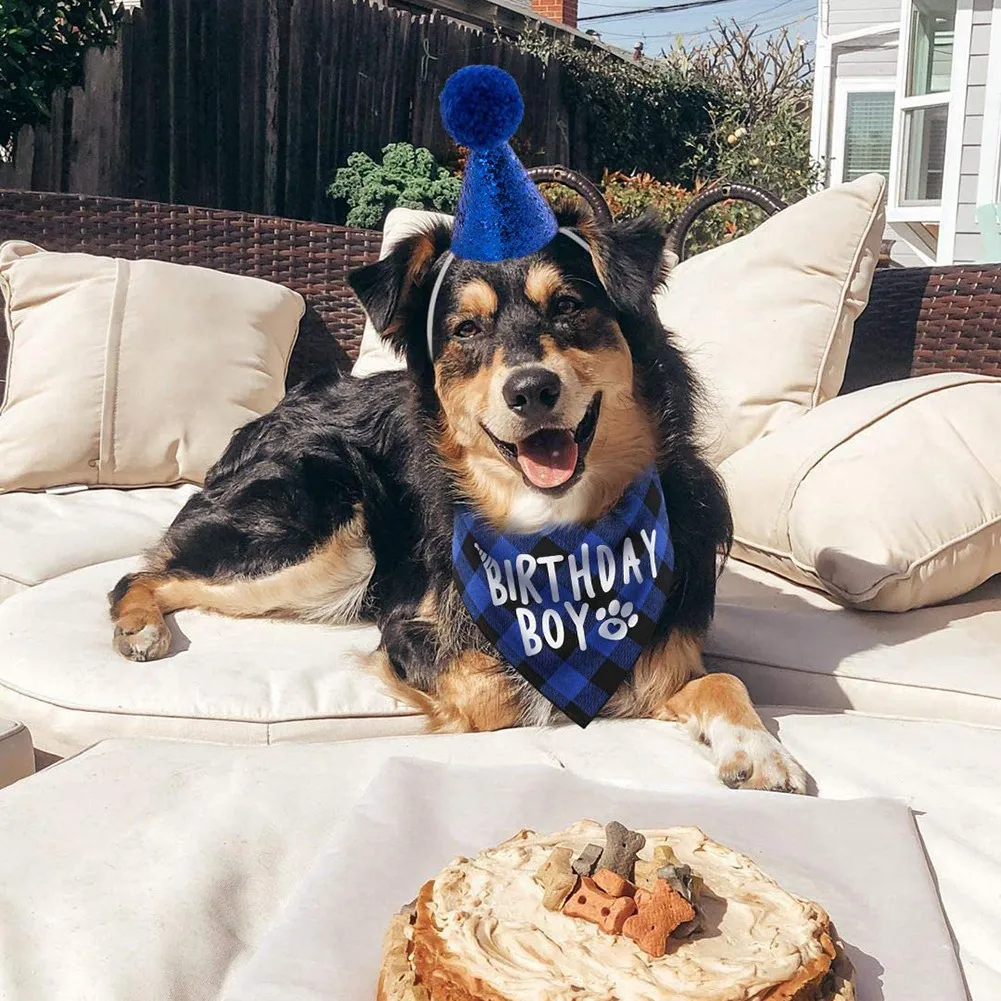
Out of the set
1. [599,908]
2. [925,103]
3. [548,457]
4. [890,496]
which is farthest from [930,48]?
[599,908]

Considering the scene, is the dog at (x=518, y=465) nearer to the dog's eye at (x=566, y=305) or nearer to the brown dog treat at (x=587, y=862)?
the dog's eye at (x=566, y=305)

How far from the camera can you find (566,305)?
6.56 feet

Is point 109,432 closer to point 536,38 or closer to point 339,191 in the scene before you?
point 339,191

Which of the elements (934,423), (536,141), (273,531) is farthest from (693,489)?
(536,141)

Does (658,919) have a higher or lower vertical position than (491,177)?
lower

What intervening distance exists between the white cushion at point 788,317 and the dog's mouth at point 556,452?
748 mm

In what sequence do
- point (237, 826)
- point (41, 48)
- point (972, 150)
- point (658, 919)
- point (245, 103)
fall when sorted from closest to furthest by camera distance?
point (658, 919) → point (237, 826) → point (41, 48) → point (245, 103) → point (972, 150)

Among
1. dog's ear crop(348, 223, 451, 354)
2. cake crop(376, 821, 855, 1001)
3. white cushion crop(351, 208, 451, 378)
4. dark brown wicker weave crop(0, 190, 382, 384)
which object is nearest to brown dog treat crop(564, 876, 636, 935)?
cake crop(376, 821, 855, 1001)

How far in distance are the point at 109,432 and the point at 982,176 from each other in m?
6.13

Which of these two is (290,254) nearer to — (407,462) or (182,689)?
(407,462)

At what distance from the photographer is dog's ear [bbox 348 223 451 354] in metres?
2.09

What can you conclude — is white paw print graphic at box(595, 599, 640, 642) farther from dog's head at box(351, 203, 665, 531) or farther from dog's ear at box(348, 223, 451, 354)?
dog's ear at box(348, 223, 451, 354)

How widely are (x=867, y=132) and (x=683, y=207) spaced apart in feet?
12.6

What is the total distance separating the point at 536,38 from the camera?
10.5 meters
